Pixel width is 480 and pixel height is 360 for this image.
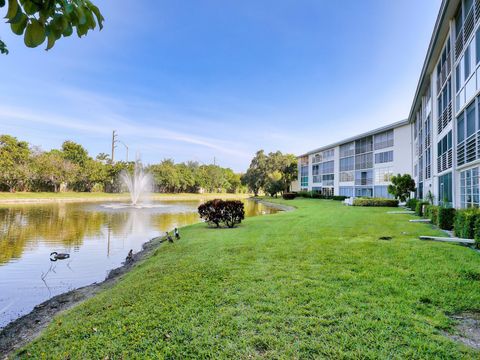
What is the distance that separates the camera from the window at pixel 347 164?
148 feet

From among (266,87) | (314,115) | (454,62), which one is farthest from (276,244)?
(314,115)

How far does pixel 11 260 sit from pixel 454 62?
19.8 meters

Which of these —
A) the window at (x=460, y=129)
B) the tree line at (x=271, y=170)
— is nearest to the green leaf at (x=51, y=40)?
the window at (x=460, y=129)

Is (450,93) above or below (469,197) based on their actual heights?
above

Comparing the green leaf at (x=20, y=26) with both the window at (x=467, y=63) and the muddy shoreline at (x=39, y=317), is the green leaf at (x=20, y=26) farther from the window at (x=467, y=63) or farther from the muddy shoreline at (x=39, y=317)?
the window at (x=467, y=63)

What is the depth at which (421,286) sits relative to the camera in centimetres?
512

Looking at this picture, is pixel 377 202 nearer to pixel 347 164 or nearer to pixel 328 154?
pixel 347 164

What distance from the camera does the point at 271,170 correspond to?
62906 millimetres

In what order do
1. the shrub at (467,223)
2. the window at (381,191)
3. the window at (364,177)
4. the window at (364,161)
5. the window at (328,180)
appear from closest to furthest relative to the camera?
the shrub at (467,223)
the window at (381,191)
the window at (364,177)
the window at (364,161)
the window at (328,180)

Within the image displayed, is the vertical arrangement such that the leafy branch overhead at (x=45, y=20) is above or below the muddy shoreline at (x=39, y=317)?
above

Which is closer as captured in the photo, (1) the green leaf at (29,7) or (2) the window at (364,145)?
(1) the green leaf at (29,7)

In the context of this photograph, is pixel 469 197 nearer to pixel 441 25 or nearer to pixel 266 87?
pixel 441 25

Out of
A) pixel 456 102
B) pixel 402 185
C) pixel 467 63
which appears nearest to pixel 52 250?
pixel 467 63

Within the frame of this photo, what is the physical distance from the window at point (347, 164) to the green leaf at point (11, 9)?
4688 cm
